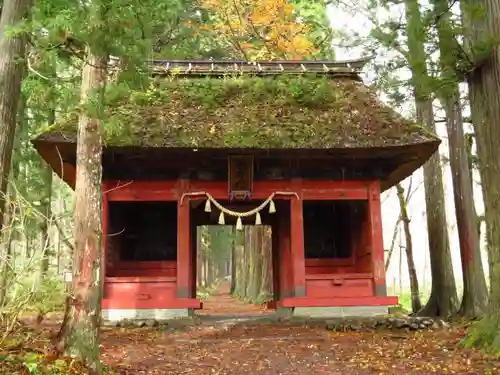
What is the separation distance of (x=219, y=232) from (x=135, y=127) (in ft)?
80.6

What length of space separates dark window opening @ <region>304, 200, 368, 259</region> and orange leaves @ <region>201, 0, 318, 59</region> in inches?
285

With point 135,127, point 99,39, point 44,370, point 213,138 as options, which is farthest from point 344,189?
point 44,370

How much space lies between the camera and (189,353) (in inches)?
275

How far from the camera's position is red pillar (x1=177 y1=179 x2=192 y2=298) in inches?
392

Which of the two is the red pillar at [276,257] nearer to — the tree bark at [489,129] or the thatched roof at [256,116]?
the thatched roof at [256,116]

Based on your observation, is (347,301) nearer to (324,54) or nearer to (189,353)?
(189,353)

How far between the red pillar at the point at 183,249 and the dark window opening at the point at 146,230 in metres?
2.00

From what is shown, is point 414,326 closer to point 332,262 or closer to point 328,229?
point 332,262

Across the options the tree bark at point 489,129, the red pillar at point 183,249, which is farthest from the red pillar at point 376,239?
the red pillar at point 183,249

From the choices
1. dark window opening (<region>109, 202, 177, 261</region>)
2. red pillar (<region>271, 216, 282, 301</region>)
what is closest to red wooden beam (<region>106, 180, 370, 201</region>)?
dark window opening (<region>109, 202, 177, 261</region>)

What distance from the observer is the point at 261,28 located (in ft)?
57.0

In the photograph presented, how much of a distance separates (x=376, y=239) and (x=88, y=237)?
6581 millimetres

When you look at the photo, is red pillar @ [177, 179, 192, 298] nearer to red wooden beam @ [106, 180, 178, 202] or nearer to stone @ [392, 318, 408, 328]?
red wooden beam @ [106, 180, 178, 202]

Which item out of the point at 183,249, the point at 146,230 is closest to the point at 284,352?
the point at 183,249
